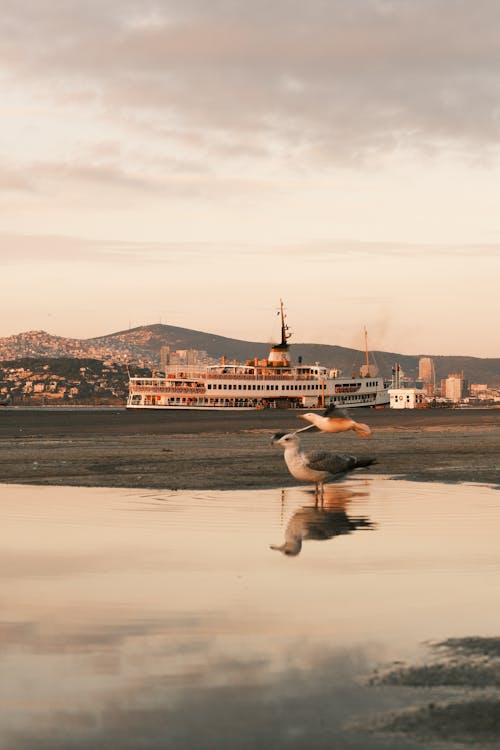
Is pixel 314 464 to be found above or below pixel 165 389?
below

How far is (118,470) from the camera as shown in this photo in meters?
30.3

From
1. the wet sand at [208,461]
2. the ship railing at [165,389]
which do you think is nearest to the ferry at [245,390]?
the ship railing at [165,389]

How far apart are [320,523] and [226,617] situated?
24.0 feet

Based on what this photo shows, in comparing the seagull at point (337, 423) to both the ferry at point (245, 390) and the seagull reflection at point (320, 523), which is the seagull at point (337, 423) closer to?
the seagull reflection at point (320, 523)

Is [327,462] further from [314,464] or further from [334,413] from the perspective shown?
[334,413]

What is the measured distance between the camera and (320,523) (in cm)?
1698

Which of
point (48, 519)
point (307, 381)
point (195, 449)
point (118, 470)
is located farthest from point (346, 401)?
point (48, 519)

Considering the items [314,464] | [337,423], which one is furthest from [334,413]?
[314,464]

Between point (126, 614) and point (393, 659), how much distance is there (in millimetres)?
2955

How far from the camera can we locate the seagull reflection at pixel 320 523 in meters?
14.8

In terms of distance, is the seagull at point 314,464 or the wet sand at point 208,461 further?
the wet sand at point 208,461

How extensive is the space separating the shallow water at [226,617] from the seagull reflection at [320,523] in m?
0.05

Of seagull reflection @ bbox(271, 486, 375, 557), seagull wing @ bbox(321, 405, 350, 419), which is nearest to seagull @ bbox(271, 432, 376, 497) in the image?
seagull reflection @ bbox(271, 486, 375, 557)

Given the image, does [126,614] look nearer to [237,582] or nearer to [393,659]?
[237,582]
